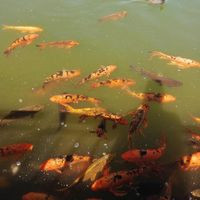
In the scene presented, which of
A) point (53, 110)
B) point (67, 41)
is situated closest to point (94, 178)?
point (53, 110)

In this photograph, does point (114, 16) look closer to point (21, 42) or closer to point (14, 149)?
point (21, 42)

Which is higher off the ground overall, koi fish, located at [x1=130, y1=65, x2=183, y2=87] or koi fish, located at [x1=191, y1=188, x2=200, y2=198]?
koi fish, located at [x1=130, y1=65, x2=183, y2=87]

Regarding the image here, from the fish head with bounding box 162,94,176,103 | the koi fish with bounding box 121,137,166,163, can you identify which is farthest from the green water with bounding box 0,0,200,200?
the koi fish with bounding box 121,137,166,163

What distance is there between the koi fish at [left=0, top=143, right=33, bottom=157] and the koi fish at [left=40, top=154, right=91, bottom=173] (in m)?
0.42

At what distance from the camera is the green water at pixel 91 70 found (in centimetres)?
620

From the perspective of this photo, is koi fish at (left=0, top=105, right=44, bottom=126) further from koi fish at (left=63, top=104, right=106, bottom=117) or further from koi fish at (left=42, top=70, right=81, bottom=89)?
koi fish at (left=42, top=70, right=81, bottom=89)

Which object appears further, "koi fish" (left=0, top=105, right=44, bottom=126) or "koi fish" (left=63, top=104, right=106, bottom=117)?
"koi fish" (left=63, top=104, right=106, bottom=117)

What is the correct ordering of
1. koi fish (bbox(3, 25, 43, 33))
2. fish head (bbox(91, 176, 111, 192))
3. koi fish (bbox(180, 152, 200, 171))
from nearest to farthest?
1. fish head (bbox(91, 176, 111, 192))
2. koi fish (bbox(180, 152, 200, 171))
3. koi fish (bbox(3, 25, 43, 33))

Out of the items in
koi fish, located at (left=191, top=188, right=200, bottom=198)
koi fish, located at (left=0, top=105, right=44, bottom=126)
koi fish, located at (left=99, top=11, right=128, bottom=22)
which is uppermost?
koi fish, located at (left=99, top=11, right=128, bottom=22)

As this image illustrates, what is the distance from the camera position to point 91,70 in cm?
777

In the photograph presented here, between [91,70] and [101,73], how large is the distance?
13.1 inches

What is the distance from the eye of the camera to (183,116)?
702 cm

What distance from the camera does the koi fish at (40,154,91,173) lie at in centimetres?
585

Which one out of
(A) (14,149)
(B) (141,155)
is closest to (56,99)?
(A) (14,149)
